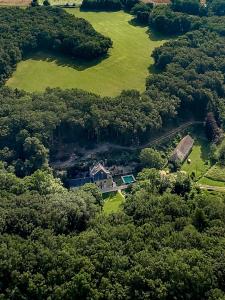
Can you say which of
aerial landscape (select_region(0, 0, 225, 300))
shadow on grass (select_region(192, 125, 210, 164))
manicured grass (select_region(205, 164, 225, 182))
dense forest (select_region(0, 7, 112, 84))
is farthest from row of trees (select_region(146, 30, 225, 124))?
dense forest (select_region(0, 7, 112, 84))

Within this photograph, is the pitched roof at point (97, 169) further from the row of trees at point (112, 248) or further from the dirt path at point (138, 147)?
the row of trees at point (112, 248)

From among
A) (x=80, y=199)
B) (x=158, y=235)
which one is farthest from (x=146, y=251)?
(x=80, y=199)

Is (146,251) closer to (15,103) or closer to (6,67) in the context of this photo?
(15,103)

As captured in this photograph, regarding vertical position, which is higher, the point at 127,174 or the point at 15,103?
the point at 15,103

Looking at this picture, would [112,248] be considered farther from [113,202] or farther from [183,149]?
[183,149]

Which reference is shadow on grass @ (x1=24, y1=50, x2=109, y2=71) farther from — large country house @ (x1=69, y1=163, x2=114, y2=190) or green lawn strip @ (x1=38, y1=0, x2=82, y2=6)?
large country house @ (x1=69, y1=163, x2=114, y2=190)

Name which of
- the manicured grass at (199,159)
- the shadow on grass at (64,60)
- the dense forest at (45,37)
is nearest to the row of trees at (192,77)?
the manicured grass at (199,159)

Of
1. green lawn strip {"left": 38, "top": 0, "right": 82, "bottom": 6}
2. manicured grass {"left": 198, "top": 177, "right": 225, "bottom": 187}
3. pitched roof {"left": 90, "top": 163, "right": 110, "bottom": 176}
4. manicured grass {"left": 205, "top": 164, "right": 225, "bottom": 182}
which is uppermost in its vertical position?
green lawn strip {"left": 38, "top": 0, "right": 82, "bottom": 6}
